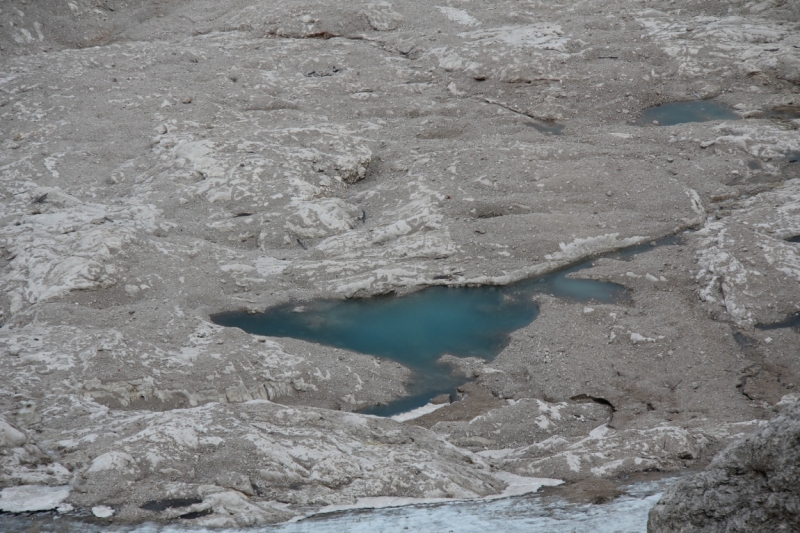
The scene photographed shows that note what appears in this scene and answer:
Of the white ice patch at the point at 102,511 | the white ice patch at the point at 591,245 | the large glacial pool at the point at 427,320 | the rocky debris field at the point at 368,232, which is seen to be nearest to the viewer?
the white ice patch at the point at 102,511

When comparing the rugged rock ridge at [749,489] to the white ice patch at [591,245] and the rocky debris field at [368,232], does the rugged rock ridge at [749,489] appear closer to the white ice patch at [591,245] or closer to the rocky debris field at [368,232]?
the rocky debris field at [368,232]

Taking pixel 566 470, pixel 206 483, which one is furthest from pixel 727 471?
pixel 206 483

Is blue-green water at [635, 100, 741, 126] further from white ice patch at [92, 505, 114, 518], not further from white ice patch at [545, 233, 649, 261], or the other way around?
white ice patch at [92, 505, 114, 518]

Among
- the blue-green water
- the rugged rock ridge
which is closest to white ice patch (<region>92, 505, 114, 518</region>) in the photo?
the rugged rock ridge

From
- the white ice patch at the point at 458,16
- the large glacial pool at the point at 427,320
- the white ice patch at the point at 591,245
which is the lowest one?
the large glacial pool at the point at 427,320

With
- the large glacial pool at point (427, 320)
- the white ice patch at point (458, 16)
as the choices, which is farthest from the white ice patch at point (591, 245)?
the white ice patch at point (458, 16)

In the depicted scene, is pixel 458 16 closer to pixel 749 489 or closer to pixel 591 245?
pixel 591 245
